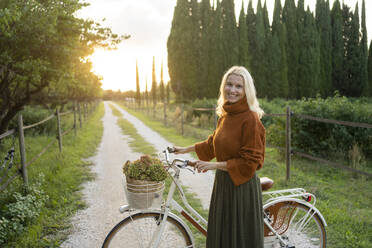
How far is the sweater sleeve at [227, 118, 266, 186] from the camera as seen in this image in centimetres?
198

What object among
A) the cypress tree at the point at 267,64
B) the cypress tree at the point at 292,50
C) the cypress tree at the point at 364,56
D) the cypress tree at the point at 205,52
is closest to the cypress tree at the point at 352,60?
the cypress tree at the point at 364,56

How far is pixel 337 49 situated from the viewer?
1262 inches

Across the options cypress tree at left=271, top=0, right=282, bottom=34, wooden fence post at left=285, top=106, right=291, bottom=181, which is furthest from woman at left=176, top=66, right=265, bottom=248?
cypress tree at left=271, top=0, right=282, bottom=34

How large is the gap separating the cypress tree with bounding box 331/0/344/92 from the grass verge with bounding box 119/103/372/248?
28700 mm

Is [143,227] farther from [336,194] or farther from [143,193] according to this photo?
[336,194]

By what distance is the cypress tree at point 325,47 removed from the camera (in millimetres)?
31922

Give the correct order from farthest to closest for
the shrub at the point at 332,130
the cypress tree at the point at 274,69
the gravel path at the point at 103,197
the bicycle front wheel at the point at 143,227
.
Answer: the cypress tree at the point at 274,69 → the shrub at the point at 332,130 → the gravel path at the point at 103,197 → the bicycle front wheel at the point at 143,227

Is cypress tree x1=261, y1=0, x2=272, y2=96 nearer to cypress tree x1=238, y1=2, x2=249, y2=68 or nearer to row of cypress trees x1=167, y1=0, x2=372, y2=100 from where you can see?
row of cypress trees x1=167, y1=0, x2=372, y2=100

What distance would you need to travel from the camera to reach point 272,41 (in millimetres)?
31141

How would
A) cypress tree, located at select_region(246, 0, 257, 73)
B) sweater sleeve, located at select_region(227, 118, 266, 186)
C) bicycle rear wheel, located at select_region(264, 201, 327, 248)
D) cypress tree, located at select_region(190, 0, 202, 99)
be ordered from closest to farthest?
sweater sleeve, located at select_region(227, 118, 266, 186) → bicycle rear wheel, located at select_region(264, 201, 327, 248) → cypress tree, located at select_region(246, 0, 257, 73) → cypress tree, located at select_region(190, 0, 202, 99)

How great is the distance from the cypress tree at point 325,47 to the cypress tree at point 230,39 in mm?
10165

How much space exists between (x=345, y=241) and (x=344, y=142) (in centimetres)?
392

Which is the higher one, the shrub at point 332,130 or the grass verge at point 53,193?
the shrub at point 332,130

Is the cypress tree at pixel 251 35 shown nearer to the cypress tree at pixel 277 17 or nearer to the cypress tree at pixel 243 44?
the cypress tree at pixel 243 44
